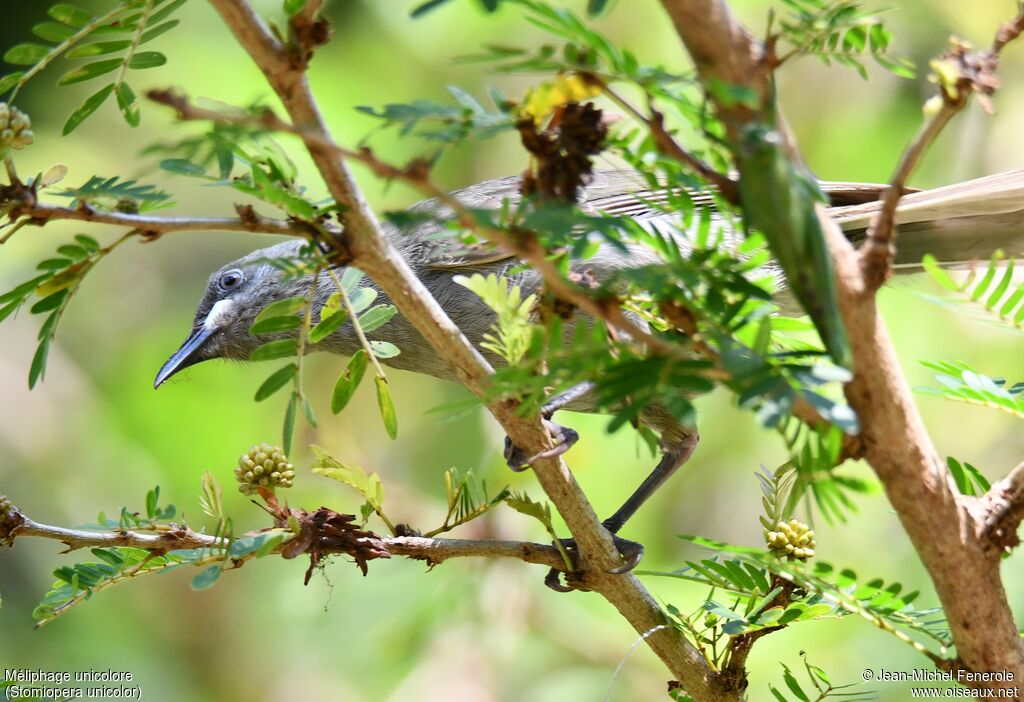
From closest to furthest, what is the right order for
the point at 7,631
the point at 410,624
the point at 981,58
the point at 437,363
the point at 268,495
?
the point at 981,58
the point at 268,495
the point at 437,363
the point at 410,624
the point at 7,631

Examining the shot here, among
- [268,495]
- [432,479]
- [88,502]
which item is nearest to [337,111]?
[432,479]

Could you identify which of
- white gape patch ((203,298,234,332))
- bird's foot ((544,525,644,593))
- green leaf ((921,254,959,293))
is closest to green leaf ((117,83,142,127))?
bird's foot ((544,525,644,593))

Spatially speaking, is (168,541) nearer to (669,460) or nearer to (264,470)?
(264,470)

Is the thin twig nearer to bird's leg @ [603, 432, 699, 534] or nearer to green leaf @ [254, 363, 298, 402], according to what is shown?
green leaf @ [254, 363, 298, 402]

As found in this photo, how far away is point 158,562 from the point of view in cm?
201

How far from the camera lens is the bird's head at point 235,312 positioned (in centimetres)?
438

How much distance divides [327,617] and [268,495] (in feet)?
10.7

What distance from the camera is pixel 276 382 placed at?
1.81m

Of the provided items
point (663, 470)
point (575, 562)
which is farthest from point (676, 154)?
point (663, 470)

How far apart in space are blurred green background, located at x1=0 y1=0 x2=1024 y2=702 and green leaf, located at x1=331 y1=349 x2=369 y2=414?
2.32 metres

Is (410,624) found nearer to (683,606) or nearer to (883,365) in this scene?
(683,606)

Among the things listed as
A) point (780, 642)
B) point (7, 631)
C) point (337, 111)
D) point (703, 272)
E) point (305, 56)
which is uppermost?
point (305, 56)

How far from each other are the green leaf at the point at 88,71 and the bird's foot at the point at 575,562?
4.47ft

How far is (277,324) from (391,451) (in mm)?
3984
